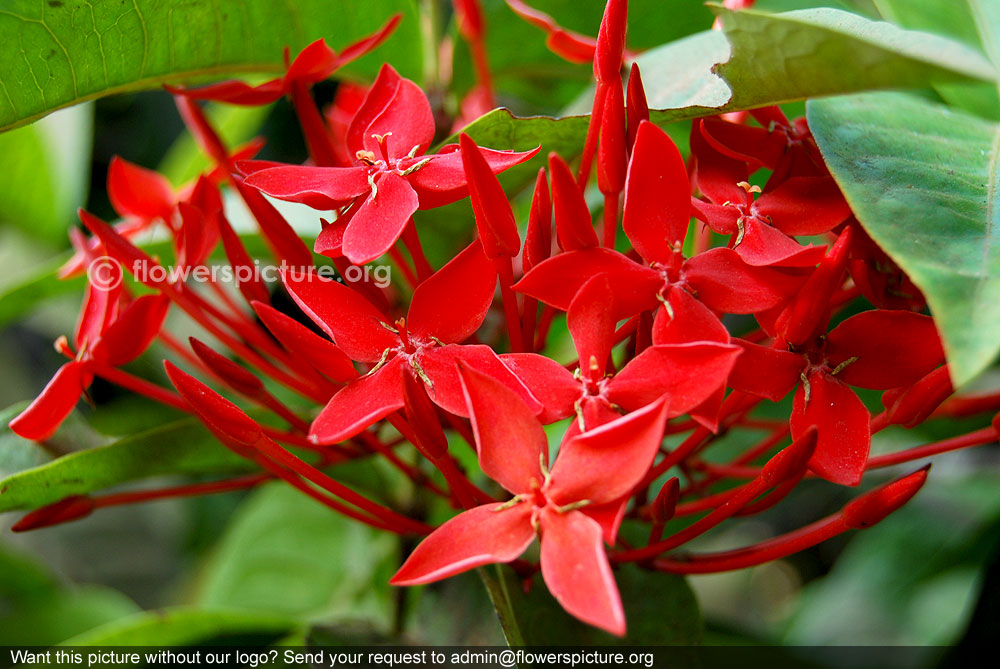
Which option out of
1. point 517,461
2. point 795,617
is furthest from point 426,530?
point 795,617

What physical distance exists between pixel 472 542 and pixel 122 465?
1.14ft

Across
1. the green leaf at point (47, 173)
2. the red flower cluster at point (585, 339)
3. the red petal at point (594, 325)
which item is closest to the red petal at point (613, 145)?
the red flower cluster at point (585, 339)

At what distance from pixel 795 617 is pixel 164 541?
3.32ft

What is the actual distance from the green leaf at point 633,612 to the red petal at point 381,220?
24 cm

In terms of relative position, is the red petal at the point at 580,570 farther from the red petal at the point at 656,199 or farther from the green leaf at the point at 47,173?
the green leaf at the point at 47,173

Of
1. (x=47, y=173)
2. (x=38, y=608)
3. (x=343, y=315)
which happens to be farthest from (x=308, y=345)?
(x=47, y=173)

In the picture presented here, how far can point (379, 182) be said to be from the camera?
55cm

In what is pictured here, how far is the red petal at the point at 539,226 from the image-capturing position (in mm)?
535

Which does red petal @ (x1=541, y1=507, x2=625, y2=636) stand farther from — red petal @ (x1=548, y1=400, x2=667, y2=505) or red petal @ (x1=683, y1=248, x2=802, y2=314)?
red petal @ (x1=683, y1=248, x2=802, y2=314)

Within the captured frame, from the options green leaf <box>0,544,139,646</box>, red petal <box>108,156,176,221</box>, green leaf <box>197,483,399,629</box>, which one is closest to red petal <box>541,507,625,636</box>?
red petal <box>108,156,176,221</box>

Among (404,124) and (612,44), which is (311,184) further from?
(612,44)

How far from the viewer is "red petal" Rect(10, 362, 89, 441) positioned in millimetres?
604

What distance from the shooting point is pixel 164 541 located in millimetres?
1421

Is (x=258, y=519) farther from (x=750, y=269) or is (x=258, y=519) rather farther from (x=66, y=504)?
(x=750, y=269)
